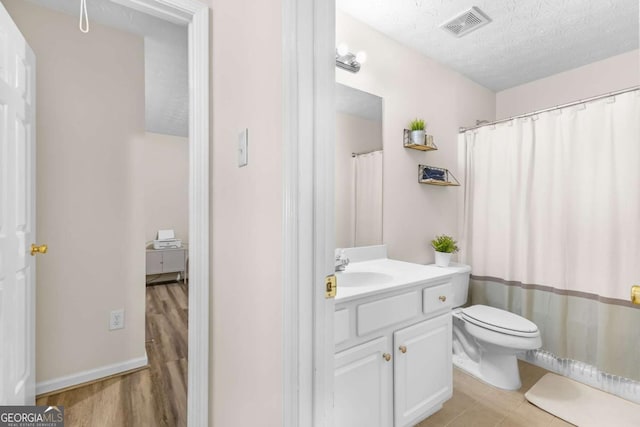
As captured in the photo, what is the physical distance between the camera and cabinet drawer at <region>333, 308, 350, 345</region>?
1119 millimetres

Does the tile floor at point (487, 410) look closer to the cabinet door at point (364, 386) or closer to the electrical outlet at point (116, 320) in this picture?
the cabinet door at point (364, 386)

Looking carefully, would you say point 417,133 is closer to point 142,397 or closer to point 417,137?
point 417,137

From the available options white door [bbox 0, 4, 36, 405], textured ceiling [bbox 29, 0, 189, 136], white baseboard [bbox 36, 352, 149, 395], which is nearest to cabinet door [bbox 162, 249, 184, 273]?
textured ceiling [bbox 29, 0, 189, 136]

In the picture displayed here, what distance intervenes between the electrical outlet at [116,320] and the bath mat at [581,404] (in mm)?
2643

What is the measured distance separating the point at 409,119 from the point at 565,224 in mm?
1341

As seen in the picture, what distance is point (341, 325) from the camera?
1136 mm

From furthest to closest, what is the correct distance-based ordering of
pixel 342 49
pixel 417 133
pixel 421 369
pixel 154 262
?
pixel 154 262
pixel 417 133
pixel 342 49
pixel 421 369

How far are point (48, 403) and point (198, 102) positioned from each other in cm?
191

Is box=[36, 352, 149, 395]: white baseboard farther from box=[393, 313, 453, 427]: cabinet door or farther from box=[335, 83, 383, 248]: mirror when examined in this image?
box=[393, 313, 453, 427]: cabinet door

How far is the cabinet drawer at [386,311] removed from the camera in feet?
3.99

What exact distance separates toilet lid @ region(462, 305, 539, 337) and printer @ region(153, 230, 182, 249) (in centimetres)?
409

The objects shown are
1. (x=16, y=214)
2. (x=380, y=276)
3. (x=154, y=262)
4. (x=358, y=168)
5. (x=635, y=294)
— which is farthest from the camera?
(x=154, y=262)

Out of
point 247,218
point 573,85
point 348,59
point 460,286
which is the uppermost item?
point 573,85

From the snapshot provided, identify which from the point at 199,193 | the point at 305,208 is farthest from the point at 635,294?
the point at 199,193
